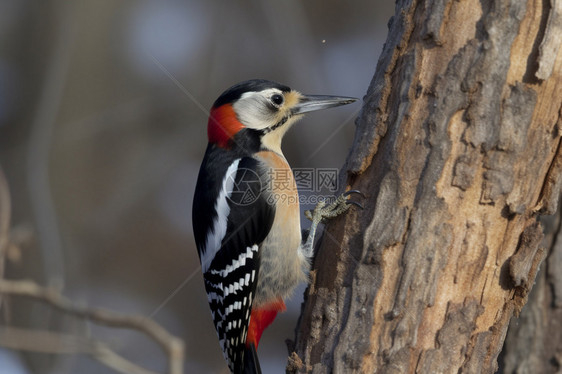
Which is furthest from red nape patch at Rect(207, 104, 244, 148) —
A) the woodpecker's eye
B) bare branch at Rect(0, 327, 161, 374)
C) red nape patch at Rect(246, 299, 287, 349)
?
bare branch at Rect(0, 327, 161, 374)

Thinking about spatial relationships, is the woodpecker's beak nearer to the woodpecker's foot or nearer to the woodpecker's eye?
the woodpecker's eye

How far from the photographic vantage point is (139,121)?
6977 mm

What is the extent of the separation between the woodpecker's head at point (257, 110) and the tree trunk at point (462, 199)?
1435 millimetres

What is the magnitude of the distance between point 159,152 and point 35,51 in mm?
1715

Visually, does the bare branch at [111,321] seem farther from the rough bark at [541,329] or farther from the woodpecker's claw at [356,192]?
the rough bark at [541,329]

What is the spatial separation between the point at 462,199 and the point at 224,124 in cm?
187

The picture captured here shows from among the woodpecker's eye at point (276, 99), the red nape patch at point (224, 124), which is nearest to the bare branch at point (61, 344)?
the red nape patch at point (224, 124)

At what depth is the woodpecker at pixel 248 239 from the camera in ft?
11.4

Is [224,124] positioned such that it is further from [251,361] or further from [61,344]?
[61,344]

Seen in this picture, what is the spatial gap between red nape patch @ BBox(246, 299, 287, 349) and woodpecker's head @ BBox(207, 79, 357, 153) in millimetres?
962

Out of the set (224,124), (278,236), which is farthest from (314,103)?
(278,236)

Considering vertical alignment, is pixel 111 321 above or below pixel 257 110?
below

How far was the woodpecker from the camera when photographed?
11.4 feet

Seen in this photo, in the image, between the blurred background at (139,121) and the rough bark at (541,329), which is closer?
the rough bark at (541,329)
